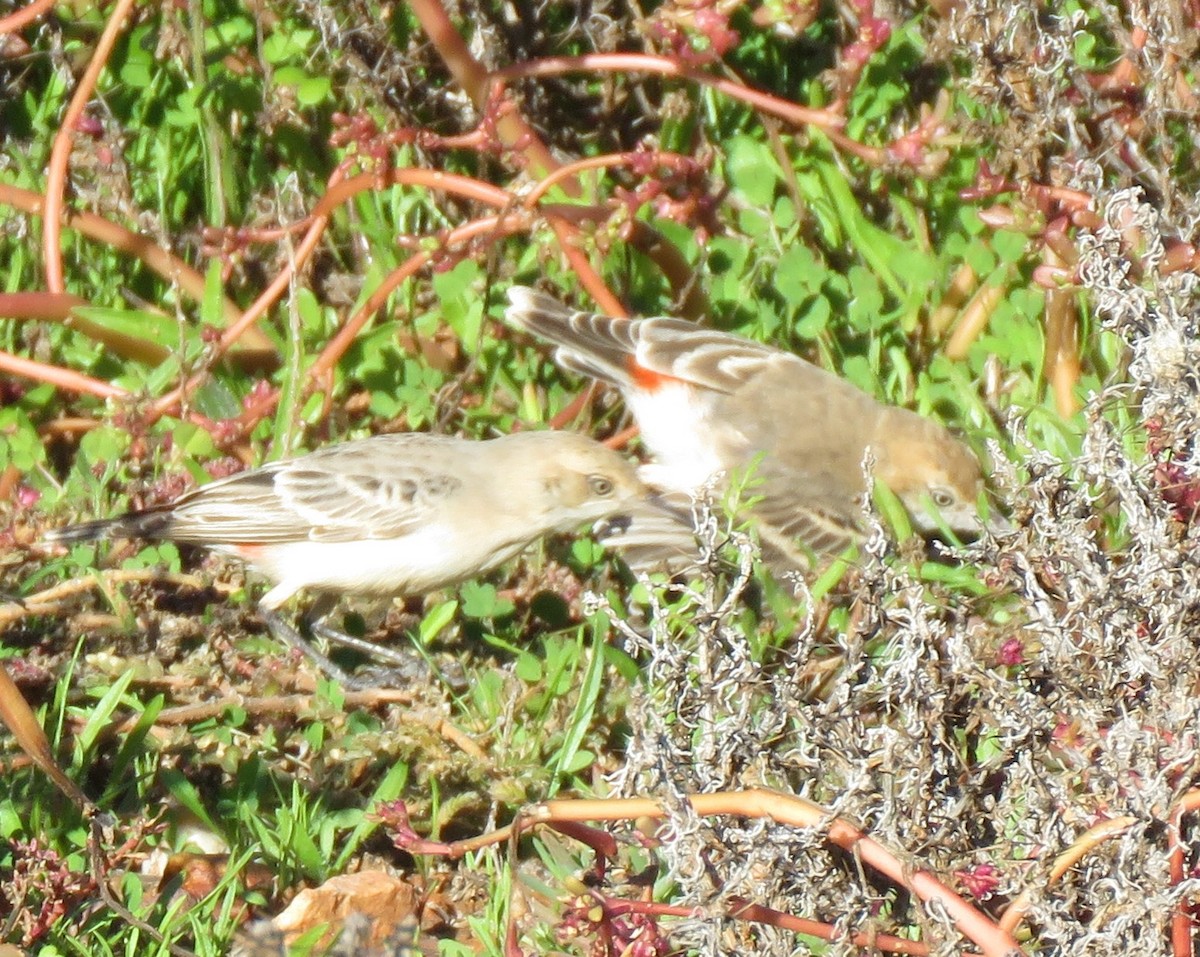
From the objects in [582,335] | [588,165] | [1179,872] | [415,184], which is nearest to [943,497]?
[582,335]

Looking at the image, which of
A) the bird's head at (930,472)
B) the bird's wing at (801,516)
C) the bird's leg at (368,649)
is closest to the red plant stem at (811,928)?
the bird's leg at (368,649)

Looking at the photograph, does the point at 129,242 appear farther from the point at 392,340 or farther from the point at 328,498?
the point at 328,498

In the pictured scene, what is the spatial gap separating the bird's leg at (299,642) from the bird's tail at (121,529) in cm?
46

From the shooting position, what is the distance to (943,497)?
652cm

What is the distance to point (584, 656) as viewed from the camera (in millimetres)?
5754

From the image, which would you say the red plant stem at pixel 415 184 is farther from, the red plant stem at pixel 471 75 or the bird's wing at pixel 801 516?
the bird's wing at pixel 801 516

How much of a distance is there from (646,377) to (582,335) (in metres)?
0.29

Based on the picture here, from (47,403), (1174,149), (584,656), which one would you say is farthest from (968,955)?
(47,403)

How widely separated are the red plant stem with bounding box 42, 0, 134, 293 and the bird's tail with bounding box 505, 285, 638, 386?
67.2 inches

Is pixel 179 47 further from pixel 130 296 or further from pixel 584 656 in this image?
pixel 584 656

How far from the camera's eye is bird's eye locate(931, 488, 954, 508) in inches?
256

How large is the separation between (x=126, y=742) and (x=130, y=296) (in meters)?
2.52

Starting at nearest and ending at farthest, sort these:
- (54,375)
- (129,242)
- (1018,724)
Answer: (1018,724)
(54,375)
(129,242)

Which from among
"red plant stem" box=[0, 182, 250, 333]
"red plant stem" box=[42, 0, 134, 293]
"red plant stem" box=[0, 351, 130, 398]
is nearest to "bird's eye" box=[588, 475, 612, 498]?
"red plant stem" box=[0, 182, 250, 333]
